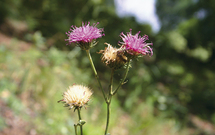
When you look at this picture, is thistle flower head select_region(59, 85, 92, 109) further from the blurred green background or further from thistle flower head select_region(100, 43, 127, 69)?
the blurred green background

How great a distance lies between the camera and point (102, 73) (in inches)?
177

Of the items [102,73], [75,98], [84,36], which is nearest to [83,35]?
[84,36]

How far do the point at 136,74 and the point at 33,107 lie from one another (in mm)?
2415

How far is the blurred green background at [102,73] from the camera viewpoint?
263 centimetres

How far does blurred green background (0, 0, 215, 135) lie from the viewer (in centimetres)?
263

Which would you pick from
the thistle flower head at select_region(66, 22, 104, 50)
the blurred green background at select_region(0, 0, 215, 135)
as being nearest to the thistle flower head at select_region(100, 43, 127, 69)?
the thistle flower head at select_region(66, 22, 104, 50)

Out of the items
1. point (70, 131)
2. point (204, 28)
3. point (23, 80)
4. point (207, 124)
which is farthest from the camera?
point (207, 124)

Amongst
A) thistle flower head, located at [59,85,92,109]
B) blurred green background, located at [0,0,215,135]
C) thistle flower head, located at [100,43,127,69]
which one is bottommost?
thistle flower head, located at [59,85,92,109]

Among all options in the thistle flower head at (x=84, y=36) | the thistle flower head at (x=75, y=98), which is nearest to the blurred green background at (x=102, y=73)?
the thistle flower head at (x=75, y=98)

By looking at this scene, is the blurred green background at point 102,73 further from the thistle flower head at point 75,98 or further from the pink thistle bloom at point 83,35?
the pink thistle bloom at point 83,35

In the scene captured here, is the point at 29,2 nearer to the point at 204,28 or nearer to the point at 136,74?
the point at 136,74

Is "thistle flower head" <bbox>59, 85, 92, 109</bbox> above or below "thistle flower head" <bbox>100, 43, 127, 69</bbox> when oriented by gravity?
below

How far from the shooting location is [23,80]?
9.41 feet

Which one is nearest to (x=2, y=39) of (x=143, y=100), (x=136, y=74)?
(x=136, y=74)
